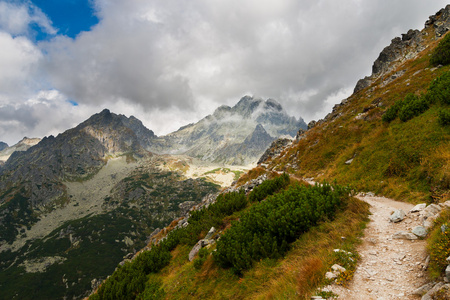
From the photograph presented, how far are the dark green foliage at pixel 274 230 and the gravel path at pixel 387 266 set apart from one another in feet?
6.47

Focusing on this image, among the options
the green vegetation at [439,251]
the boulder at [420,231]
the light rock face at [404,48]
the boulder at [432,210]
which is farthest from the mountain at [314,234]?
the light rock face at [404,48]

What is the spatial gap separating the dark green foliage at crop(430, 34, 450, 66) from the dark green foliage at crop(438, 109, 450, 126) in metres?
24.5

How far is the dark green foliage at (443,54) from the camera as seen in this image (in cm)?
2848

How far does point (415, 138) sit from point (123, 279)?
2153 cm

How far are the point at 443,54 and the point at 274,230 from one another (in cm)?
3840

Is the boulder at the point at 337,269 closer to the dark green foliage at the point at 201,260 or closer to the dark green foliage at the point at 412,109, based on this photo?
the dark green foliage at the point at 201,260

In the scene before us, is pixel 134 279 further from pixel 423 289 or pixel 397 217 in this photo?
pixel 397 217

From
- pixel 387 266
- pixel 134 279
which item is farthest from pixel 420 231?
pixel 134 279

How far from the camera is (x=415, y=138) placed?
1411 centimetres

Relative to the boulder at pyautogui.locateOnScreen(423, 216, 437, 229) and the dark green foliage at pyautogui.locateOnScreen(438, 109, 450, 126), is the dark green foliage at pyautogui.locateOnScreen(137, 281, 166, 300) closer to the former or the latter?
the boulder at pyautogui.locateOnScreen(423, 216, 437, 229)

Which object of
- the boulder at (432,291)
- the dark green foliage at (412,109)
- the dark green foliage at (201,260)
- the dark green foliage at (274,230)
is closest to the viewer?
the boulder at (432,291)

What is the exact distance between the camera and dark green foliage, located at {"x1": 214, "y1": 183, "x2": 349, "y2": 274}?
8.94 metres

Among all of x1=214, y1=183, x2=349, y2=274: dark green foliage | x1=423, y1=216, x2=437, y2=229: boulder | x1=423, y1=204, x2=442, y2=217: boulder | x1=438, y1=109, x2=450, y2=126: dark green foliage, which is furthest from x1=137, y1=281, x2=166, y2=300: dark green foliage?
x1=438, y1=109, x2=450, y2=126: dark green foliage

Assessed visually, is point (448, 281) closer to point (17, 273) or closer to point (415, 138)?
point (415, 138)
